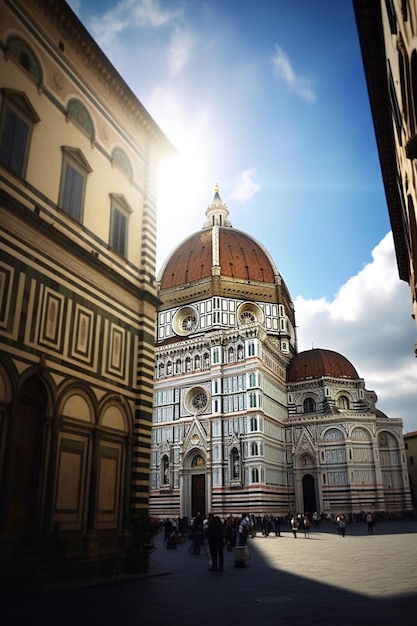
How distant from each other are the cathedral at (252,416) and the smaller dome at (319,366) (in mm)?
167

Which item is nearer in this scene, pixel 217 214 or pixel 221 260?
pixel 221 260

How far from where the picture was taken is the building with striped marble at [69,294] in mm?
11922

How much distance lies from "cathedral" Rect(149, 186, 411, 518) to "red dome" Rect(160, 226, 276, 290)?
27cm

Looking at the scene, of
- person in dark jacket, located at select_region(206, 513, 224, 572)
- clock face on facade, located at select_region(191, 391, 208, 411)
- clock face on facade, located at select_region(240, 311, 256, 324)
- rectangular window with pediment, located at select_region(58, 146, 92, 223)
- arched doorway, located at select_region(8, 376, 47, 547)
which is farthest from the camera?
clock face on facade, located at select_region(240, 311, 256, 324)

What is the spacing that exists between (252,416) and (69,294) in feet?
121

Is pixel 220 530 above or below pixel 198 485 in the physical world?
below

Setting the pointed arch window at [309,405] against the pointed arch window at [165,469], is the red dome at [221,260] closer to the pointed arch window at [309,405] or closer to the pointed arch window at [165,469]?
the pointed arch window at [309,405]

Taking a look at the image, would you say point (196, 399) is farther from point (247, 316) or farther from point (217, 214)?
point (217, 214)

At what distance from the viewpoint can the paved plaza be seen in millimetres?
7875

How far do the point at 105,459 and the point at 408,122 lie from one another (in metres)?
11.0

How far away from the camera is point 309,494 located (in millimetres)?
53656

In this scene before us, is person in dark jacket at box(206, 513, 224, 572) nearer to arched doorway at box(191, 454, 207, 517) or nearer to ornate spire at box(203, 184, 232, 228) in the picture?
arched doorway at box(191, 454, 207, 517)

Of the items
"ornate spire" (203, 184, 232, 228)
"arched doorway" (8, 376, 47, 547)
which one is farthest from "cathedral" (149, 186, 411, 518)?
"arched doorway" (8, 376, 47, 547)

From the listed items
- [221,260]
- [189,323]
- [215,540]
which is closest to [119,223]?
[215,540]
